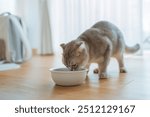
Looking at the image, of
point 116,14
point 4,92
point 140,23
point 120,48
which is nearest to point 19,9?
point 116,14

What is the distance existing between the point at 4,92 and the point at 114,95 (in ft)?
1.98

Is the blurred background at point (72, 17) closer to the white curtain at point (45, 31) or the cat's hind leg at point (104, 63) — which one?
the white curtain at point (45, 31)

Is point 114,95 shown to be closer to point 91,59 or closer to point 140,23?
point 91,59

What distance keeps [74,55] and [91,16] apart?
1.92 metres

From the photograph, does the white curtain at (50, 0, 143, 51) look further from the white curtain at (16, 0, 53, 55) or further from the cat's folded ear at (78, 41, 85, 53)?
the cat's folded ear at (78, 41, 85, 53)

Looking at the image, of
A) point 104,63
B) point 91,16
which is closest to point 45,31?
point 91,16

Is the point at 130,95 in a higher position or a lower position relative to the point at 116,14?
lower

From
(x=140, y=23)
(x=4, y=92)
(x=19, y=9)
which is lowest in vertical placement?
(x=4, y=92)

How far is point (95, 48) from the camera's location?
5.64 ft

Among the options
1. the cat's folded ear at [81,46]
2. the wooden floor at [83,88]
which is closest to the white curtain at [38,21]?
the wooden floor at [83,88]

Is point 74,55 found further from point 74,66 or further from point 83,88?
point 83,88

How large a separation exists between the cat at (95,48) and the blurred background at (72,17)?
1150 millimetres

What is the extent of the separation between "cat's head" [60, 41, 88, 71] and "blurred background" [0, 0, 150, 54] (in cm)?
165

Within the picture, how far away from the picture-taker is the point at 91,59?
1.70 metres
